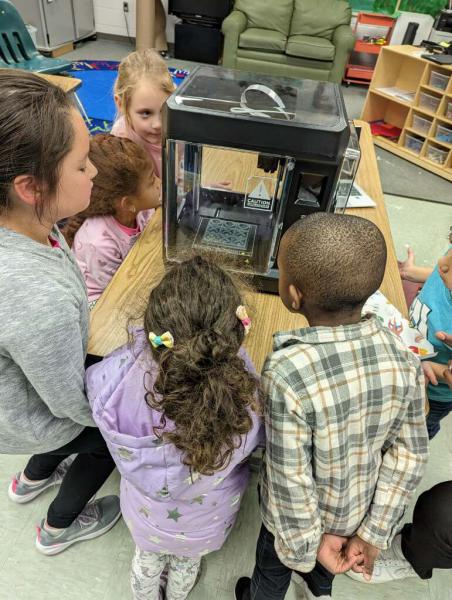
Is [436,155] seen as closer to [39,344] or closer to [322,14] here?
[322,14]

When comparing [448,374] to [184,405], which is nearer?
[184,405]

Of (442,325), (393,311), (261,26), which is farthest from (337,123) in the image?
(261,26)

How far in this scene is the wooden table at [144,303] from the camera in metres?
0.92

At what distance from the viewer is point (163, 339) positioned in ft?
1.96

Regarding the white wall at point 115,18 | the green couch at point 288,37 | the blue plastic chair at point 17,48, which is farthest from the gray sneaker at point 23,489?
the white wall at point 115,18

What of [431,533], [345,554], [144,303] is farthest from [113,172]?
[431,533]

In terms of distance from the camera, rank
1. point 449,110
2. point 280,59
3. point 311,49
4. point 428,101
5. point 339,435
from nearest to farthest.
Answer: point 339,435, point 449,110, point 428,101, point 311,49, point 280,59

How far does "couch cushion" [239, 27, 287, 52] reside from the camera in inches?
160

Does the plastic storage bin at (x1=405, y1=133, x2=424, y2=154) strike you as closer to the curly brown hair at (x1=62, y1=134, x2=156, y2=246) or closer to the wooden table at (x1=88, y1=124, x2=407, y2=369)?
the wooden table at (x1=88, y1=124, x2=407, y2=369)

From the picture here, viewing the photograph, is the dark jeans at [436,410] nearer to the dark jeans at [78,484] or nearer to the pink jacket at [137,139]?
the dark jeans at [78,484]

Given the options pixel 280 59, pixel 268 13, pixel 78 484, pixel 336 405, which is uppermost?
pixel 336 405

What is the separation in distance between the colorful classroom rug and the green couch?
2.26ft

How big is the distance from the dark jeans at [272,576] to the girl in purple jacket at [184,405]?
0.15m

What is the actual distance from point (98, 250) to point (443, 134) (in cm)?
311
